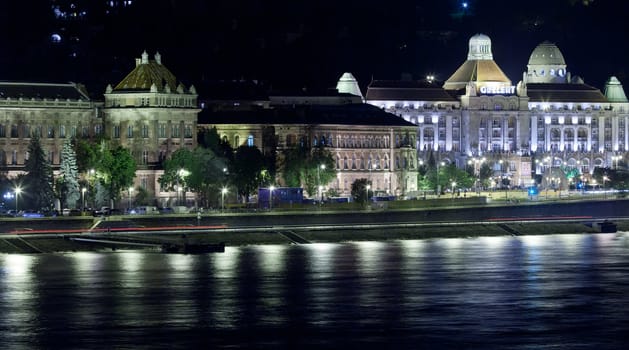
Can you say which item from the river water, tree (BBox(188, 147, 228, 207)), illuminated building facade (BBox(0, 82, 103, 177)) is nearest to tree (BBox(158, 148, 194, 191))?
tree (BBox(188, 147, 228, 207))

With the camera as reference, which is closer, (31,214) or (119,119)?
(31,214)

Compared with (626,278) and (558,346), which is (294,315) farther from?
(626,278)

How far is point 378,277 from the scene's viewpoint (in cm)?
13325

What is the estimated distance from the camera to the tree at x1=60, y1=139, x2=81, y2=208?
182 metres

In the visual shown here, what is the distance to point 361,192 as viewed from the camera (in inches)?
7638

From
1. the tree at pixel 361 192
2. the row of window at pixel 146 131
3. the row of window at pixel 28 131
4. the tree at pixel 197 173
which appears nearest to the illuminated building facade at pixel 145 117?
the row of window at pixel 146 131

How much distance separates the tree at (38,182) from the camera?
179 m

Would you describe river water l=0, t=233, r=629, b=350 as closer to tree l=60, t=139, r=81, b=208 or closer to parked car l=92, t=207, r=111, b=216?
parked car l=92, t=207, r=111, b=216

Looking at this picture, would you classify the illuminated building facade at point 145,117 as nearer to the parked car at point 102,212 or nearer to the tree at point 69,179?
the tree at point 69,179

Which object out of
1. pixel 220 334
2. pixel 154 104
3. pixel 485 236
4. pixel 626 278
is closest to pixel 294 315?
pixel 220 334

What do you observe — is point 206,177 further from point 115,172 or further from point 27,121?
point 27,121

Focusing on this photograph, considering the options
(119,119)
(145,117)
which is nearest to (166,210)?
(145,117)

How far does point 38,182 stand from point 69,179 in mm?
4158

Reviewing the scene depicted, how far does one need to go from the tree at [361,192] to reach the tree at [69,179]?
23553 mm
